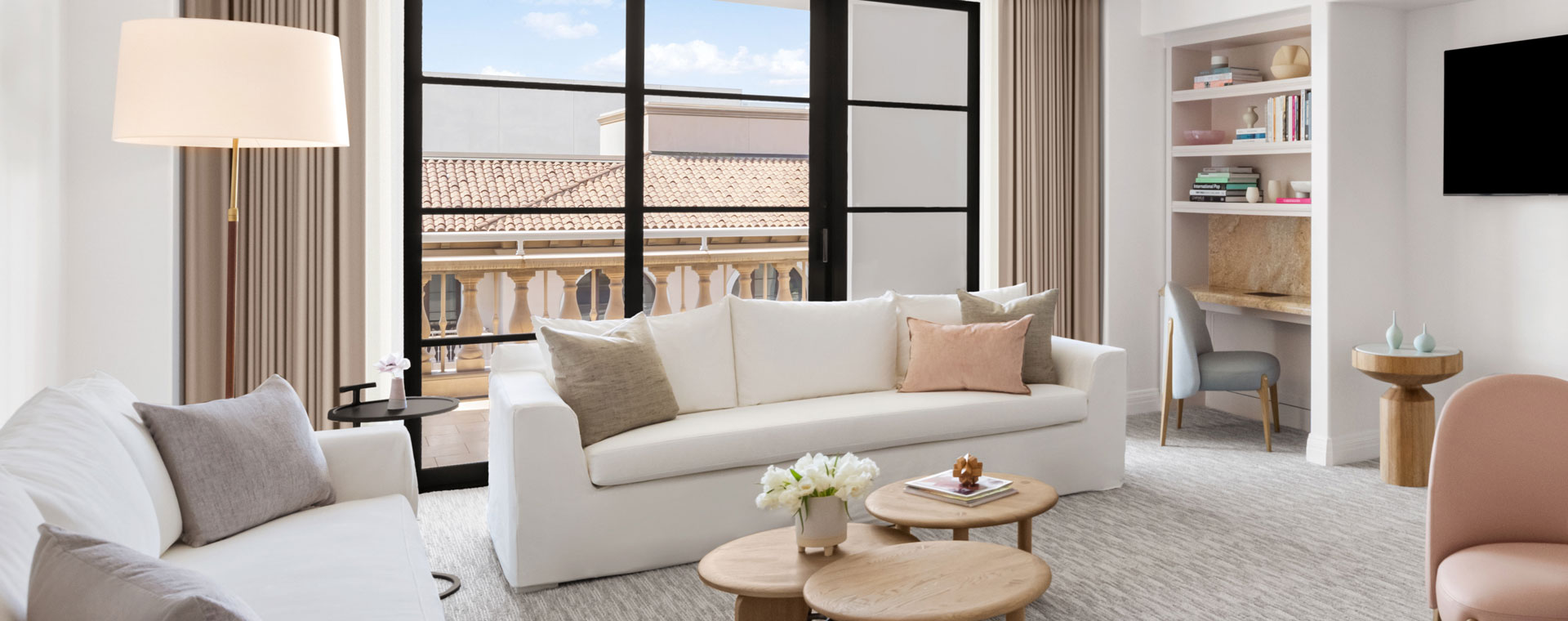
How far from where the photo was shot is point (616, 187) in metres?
4.80

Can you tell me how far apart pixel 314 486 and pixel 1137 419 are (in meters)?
4.65

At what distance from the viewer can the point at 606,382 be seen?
3580 mm

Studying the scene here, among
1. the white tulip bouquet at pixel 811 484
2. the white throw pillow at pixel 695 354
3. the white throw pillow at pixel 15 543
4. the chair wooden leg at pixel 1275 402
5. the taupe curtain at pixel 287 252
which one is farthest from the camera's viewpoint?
the chair wooden leg at pixel 1275 402

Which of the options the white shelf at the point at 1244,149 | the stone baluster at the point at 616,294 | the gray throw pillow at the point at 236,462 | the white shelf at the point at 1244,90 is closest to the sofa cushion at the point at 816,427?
the gray throw pillow at the point at 236,462

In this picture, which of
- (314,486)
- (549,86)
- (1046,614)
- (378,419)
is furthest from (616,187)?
(1046,614)

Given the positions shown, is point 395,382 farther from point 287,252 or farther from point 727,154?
point 727,154

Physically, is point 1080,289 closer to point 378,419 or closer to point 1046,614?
point 1046,614

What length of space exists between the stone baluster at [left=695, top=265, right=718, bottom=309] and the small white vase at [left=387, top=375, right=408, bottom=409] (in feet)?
6.66

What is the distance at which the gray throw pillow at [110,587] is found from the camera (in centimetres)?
122

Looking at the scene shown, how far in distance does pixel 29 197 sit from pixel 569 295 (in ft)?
7.10

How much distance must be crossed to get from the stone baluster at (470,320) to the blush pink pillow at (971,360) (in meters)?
1.90

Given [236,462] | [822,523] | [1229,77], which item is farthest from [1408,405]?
[236,462]

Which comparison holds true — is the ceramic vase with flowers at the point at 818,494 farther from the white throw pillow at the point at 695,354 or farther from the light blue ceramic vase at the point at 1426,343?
the light blue ceramic vase at the point at 1426,343

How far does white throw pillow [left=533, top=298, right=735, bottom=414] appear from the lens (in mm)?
3998
